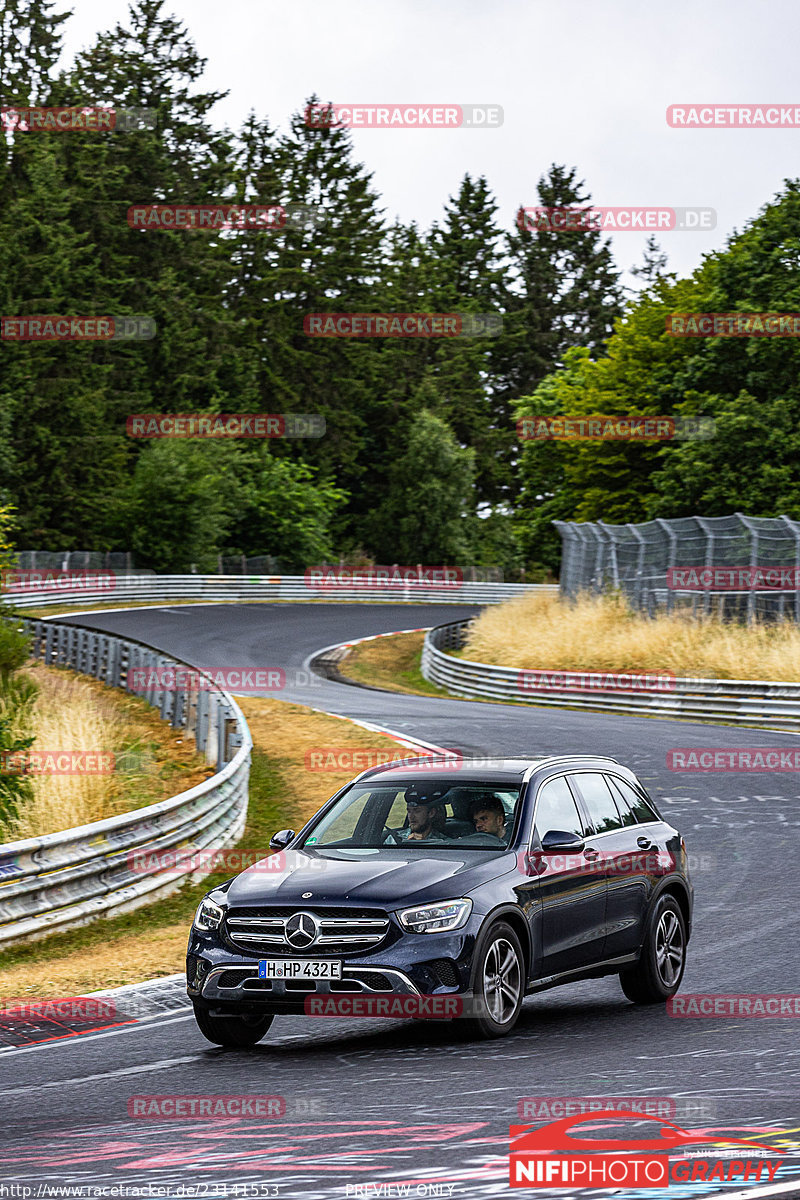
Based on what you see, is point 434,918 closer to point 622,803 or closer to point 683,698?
point 622,803

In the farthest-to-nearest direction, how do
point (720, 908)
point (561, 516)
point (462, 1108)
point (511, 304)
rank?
1. point (511, 304)
2. point (561, 516)
3. point (720, 908)
4. point (462, 1108)

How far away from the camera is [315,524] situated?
74.9 metres

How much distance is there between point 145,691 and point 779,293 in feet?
90.3

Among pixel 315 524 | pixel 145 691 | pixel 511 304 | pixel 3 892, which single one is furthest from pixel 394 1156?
pixel 511 304

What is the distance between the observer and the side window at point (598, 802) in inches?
380

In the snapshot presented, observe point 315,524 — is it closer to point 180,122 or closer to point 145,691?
point 180,122

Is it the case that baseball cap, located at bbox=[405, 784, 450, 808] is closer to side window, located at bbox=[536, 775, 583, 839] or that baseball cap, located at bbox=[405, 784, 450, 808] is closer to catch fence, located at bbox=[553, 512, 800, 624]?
side window, located at bbox=[536, 775, 583, 839]

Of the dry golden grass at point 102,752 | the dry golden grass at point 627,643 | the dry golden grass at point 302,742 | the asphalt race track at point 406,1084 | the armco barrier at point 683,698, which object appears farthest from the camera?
the dry golden grass at point 627,643

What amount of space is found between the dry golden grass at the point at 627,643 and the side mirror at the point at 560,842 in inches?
855

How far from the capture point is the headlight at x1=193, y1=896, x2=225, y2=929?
8.27 meters

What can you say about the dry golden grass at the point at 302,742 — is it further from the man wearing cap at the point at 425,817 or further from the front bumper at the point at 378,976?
the front bumper at the point at 378,976

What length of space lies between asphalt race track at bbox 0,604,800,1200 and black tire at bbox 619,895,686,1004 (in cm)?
16

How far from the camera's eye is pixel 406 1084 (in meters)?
7.22

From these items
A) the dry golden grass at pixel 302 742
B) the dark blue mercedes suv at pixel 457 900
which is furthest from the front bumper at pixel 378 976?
the dry golden grass at pixel 302 742
